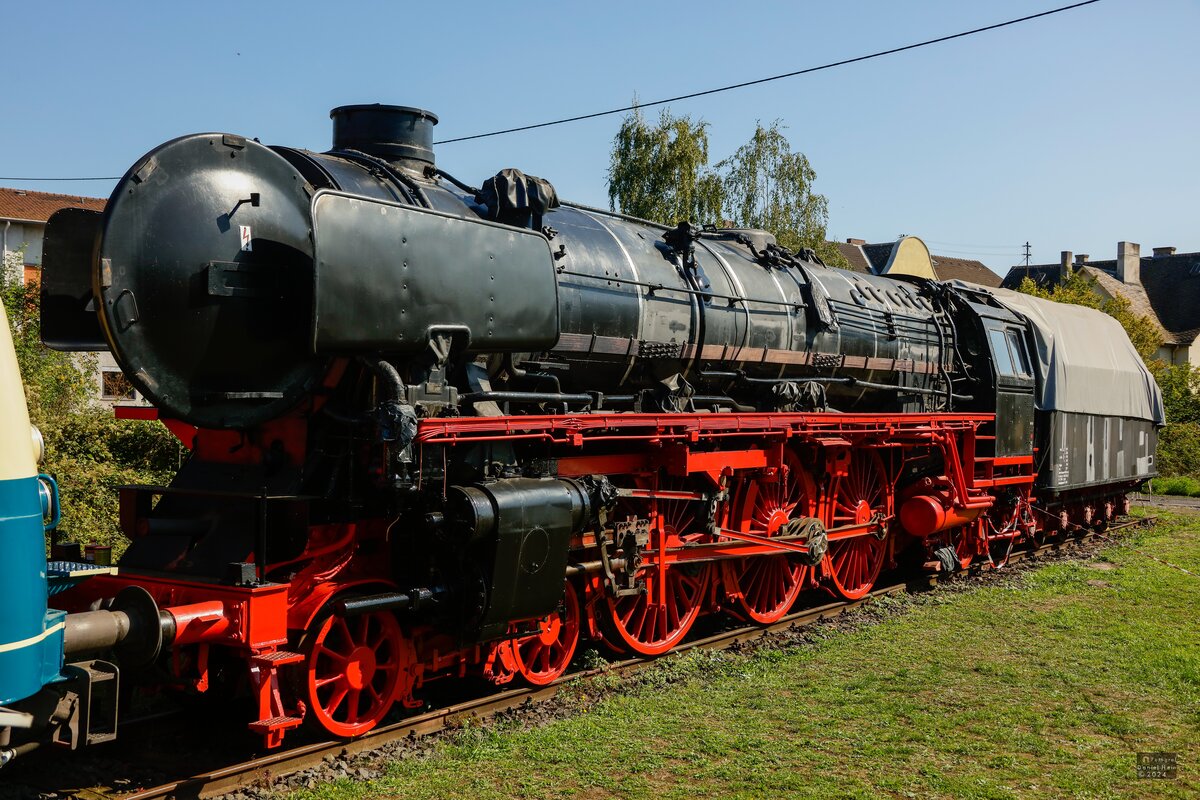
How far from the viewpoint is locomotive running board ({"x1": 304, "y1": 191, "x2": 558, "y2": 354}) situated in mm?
5422

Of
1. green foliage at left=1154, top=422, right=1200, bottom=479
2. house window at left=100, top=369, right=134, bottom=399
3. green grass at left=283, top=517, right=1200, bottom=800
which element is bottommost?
green grass at left=283, top=517, right=1200, bottom=800

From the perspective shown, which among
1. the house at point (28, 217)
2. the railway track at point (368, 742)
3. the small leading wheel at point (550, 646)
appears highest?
the house at point (28, 217)

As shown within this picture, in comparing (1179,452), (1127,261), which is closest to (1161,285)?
(1127,261)

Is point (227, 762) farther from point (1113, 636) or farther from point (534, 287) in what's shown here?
point (1113, 636)

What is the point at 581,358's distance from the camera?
24.4 ft

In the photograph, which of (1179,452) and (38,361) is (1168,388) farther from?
(38,361)

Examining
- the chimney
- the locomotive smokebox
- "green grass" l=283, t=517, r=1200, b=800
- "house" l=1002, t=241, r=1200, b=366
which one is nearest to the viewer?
"green grass" l=283, t=517, r=1200, b=800

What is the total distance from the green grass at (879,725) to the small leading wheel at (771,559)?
745 millimetres

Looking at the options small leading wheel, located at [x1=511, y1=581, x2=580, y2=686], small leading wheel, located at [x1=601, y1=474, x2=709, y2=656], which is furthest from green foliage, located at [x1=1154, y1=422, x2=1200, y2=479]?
small leading wheel, located at [x1=511, y1=581, x2=580, y2=686]

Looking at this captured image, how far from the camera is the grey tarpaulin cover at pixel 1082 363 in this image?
13.9m

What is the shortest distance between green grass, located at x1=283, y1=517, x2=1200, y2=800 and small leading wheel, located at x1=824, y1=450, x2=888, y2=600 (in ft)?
3.69

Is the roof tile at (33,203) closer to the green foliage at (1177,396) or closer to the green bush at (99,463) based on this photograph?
the green bush at (99,463)

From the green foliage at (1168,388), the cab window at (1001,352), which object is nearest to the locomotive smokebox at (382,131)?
the cab window at (1001,352)

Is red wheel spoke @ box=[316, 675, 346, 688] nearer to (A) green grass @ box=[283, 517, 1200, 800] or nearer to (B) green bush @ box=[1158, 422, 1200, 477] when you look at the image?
(A) green grass @ box=[283, 517, 1200, 800]
